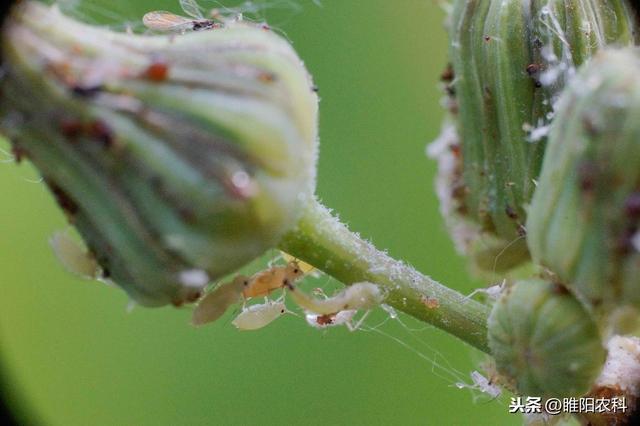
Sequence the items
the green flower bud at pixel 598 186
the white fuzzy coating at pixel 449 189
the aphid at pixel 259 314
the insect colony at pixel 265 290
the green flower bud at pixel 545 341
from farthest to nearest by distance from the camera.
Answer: the white fuzzy coating at pixel 449 189, the aphid at pixel 259 314, the insect colony at pixel 265 290, the green flower bud at pixel 545 341, the green flower bud at pixel 598 186

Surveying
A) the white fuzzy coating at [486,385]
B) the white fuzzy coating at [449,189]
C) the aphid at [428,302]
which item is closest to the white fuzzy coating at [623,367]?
the white fuzzy coating at [486,385]

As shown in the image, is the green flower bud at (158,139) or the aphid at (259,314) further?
the aphid at (259,314)

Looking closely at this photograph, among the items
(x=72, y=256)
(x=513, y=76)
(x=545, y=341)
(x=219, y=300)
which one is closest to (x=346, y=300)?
(x=219, y=300)

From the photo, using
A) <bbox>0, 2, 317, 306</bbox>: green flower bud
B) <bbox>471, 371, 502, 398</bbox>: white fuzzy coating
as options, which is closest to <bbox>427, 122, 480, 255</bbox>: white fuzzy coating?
<bbox>471, 371, 502, 398</bbox>: white fuzzy coating

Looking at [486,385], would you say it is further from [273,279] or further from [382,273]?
[273,279]

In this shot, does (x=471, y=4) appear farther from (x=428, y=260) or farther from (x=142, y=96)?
(x=428, y=260)

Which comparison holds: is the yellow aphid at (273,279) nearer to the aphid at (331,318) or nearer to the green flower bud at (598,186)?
the aphid at (331,318)
